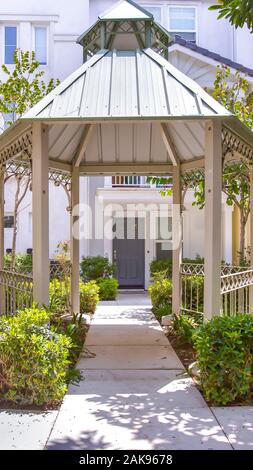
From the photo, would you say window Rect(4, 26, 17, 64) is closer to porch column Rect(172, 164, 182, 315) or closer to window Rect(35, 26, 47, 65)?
window Rect(35, 26, 47, 65)

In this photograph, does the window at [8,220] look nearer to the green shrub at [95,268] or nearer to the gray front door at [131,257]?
the green shrub at [95,268]

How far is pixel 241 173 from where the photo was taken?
9.65 meters

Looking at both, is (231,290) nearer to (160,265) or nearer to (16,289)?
(16,289)

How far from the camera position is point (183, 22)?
17.5 meters

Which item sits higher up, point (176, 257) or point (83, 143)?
point (83, 143)

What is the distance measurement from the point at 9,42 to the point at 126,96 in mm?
12511

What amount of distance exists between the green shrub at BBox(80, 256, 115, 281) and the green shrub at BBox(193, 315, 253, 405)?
9786mm

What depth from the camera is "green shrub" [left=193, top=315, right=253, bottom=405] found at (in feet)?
16.5

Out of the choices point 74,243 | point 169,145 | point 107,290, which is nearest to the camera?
point 169,145

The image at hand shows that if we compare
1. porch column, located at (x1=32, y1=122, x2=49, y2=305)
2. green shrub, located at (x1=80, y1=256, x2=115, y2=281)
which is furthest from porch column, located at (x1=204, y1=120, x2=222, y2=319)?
green shrub, located at (x1=80, y1=256, x2=115, y2=281)

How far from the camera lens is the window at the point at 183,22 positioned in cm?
1738

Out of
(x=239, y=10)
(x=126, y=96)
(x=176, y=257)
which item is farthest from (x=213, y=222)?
(x=176, y=257)
